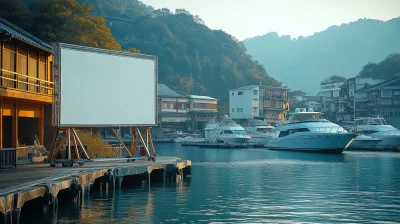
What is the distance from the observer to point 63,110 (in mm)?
25750

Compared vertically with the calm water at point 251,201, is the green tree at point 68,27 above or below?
above

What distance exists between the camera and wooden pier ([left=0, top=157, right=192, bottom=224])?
15523 mm

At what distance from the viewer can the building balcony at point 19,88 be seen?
24425mm

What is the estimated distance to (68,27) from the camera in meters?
49.6

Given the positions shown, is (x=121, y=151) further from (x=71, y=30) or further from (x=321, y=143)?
(x=321, y=143)

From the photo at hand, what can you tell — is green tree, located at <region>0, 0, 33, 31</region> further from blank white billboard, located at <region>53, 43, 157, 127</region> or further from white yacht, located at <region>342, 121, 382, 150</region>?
white yacht, located at <region>342, 121, 382, 150</region>

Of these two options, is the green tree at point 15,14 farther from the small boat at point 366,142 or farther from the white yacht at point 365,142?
the small boat at point 366,142

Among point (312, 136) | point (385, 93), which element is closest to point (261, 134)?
point (312, 136)

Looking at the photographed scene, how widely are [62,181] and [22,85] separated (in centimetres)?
1171

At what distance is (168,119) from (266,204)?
8337 centimetres

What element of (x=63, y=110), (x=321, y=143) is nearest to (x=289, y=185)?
(x=63, y=110)

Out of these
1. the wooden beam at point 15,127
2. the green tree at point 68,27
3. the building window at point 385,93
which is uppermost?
→ the green tree at point 68,27

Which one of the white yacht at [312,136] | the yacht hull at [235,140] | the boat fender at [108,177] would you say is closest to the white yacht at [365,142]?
the white yacht at [312,136]

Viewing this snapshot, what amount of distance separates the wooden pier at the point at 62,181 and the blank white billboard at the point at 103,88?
103 inches
